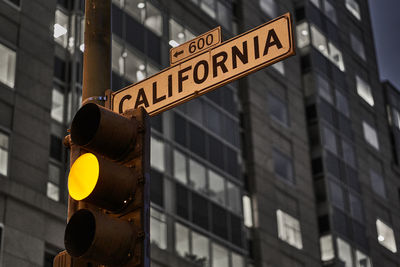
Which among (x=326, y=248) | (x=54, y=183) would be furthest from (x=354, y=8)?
(x=54, y=183)

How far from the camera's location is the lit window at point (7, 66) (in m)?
27.9

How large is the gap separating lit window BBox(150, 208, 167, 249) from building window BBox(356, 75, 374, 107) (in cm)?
2630

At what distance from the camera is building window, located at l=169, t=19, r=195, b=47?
36.8 metres

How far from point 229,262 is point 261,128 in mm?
9648

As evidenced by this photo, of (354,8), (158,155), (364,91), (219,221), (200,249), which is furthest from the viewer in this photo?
(354,8)

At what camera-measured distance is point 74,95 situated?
2975 centimetres

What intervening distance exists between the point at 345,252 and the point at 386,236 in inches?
272

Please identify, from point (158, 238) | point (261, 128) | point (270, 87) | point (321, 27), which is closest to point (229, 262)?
point (158, 238)

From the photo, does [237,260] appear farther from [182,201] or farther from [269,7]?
[269,7]

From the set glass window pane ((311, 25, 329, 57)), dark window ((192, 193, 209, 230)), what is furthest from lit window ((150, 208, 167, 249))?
glass window pane ((311, 25, 329, 57))

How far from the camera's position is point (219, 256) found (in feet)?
112

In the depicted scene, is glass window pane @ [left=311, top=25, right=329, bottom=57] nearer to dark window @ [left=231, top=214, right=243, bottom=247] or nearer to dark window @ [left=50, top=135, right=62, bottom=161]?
dark window @ [left=231, top=214, right=243, bottom=247]

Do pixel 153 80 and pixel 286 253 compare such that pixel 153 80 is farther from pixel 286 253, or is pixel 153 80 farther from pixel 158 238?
pixel 286 253

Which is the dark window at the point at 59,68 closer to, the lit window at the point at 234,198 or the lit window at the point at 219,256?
the lit window at the point at 219,256
